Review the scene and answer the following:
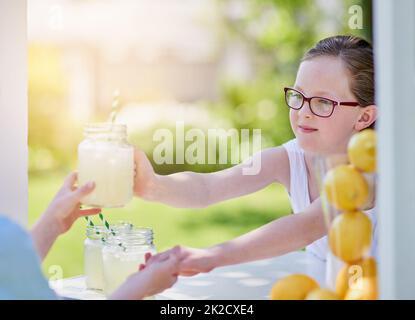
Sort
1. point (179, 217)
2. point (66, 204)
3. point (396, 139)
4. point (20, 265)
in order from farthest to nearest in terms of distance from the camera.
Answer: point (179, 217) < point (66, 204) < point (20, 265) < point (396, 139)

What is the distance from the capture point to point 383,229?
1.16 meters

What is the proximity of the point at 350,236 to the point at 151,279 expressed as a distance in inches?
15.0

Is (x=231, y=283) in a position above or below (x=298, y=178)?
below

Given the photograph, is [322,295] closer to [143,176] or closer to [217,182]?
[143,176]

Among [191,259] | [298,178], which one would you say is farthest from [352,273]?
[298,178]

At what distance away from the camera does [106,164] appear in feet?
4.93

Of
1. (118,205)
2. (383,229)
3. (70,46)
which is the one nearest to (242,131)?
(70,46)

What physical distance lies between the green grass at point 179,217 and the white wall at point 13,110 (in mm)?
3299

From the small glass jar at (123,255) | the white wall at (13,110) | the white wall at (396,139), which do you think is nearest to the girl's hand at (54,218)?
the small glass jar at (123,255)

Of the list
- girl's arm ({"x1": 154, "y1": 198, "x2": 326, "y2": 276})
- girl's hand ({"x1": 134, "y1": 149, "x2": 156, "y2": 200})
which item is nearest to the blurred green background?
girl's hand ({"x1": 134, "y1": 149, "x2": 156, "y2": 200})

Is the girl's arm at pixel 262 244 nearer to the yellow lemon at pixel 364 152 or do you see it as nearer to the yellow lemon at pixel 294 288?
the yellow lemon at pixel 294 288

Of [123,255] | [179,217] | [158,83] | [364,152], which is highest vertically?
[158,83]

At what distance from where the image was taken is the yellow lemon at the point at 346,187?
4.28 feet
